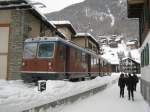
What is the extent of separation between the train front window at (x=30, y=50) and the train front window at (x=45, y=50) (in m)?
0.39

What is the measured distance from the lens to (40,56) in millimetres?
19219

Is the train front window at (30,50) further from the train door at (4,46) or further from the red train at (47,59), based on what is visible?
the train door at (4,46)

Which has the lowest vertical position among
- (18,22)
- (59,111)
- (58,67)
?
(59,111)

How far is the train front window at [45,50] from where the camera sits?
62.3 feet

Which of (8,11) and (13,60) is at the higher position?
(8,11)

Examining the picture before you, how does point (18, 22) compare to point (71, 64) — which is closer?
point (71, 64)

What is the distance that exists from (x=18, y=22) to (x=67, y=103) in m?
10.2

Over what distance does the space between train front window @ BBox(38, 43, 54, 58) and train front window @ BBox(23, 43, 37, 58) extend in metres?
0.39

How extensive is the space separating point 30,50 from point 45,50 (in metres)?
1.04

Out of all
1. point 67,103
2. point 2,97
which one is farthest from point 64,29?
point 2,97

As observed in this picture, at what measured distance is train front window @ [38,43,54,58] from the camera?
1898cm

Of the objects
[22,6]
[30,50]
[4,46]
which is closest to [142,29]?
[30,50]

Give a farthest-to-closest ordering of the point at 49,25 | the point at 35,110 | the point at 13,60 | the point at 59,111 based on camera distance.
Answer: the point at 49,25 < the point at 13,60 < the point at 59,111 < the point at 35,110

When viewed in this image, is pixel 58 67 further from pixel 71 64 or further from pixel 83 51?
pixel 83 51
